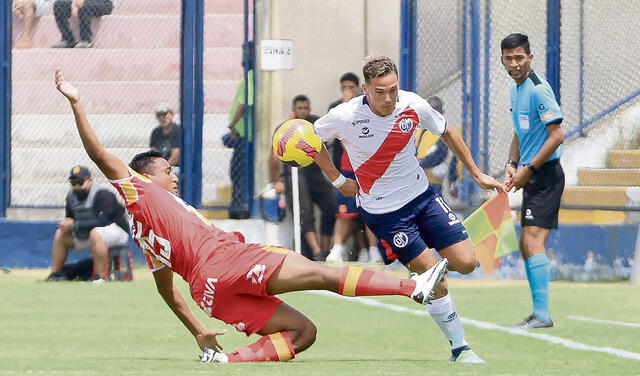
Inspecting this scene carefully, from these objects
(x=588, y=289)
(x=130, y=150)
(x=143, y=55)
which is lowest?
(x=588, y=289)

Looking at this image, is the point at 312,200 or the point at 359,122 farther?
the point at 312,200

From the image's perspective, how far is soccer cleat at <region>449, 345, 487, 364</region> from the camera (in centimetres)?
860

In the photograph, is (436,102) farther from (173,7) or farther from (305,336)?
(305,336)

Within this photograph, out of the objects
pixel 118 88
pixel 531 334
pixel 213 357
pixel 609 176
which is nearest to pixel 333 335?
pixel 531 334

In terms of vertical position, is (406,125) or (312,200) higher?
(406,125)

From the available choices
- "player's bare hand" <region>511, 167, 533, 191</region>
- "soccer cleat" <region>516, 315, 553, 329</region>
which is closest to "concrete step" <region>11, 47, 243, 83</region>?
"player's bare hand" <region>511, 167, 533, 191</region>

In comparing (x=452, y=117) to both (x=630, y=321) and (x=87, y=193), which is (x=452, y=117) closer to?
(x=87, y=193)

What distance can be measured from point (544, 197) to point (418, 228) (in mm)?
2425

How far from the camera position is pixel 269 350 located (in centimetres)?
837

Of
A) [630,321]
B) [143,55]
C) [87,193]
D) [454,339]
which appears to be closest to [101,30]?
[143,55]

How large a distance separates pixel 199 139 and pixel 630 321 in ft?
26.3

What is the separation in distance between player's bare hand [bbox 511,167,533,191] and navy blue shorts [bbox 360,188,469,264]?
1888mm

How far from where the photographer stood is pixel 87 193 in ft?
54.7

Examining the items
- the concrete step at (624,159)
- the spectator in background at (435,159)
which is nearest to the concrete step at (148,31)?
the spectator in background at (435,159)
